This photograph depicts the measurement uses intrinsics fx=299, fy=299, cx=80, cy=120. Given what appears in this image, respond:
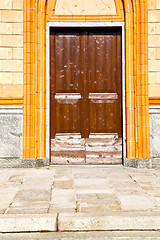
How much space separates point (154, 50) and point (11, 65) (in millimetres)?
3243

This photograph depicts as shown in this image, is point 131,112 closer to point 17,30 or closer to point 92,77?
point 92,77

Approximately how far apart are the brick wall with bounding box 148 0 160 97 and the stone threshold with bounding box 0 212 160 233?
157 inches

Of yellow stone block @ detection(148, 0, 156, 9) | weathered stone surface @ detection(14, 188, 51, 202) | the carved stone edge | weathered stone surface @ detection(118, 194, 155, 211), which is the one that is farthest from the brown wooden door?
weathered stone surface @ detection(118, 194, 155, 211)

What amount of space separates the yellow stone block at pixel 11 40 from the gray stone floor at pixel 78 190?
2.78 m

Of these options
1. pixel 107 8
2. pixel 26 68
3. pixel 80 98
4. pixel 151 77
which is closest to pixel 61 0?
pixel 107 8

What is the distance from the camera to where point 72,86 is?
7.04 meters

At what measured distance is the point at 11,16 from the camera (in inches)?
264

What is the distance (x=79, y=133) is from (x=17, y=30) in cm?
273

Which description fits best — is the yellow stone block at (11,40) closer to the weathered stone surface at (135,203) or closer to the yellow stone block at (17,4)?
the yellow stone block at (17,4)

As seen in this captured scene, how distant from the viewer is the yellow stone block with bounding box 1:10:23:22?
21.9 feet

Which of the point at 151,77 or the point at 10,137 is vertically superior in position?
the point at 151,77

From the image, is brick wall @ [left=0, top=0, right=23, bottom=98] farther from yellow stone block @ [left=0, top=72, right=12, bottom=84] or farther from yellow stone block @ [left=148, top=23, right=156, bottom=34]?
yellow stone block @ [left=148, top=23, right=156, bottom=34]

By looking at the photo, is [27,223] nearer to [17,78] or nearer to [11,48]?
[17,78]

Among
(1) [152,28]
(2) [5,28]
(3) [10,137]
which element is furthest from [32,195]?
(1) [152,28]
